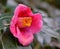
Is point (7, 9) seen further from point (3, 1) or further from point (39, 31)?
point (39, 31)

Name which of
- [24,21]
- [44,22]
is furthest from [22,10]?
[44,22]

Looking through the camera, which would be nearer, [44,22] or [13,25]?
[13,25]

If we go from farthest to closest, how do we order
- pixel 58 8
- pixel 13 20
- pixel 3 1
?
1. pixel 58 8
2. pixel 3 1
3. pixel 13 20

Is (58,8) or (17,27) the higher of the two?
(17,27)

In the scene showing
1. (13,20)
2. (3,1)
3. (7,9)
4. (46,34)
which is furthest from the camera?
(7,9)

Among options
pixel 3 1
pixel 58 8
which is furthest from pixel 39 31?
pixel 58 8

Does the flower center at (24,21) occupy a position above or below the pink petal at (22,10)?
below

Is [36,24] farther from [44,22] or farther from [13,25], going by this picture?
[44,22]
